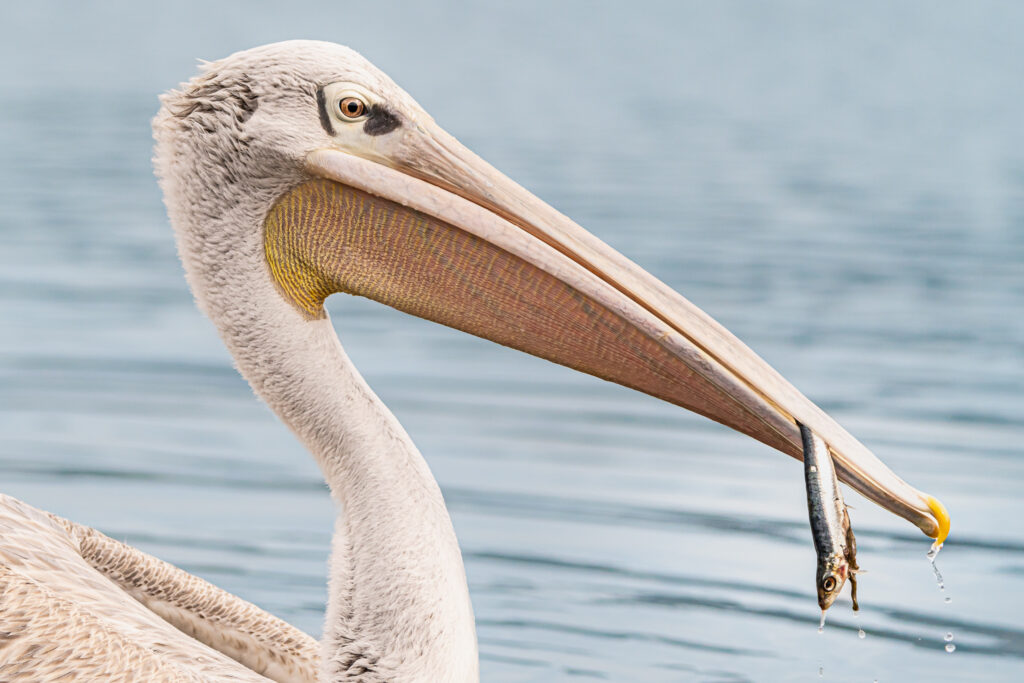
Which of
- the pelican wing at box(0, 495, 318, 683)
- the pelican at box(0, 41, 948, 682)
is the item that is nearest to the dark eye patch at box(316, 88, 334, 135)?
the pelican at box(0, 41, 948, 682)

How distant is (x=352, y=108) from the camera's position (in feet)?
11.1

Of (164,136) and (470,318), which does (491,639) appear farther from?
(164,136)

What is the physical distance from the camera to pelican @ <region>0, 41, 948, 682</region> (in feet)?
10.7

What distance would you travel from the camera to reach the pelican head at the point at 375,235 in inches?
129

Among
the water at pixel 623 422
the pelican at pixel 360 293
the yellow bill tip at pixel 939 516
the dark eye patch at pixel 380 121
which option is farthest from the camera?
the water at pixel 623 422

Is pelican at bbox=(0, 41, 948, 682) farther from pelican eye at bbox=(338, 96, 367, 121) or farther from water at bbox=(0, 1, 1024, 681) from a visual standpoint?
water at bbox=(0, 1, 1024, 681)

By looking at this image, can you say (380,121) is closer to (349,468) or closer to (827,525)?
(349,468)

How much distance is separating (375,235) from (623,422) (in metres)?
4.04

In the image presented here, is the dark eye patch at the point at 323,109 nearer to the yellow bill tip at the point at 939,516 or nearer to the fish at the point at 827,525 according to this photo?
the fish at the point at 827,525

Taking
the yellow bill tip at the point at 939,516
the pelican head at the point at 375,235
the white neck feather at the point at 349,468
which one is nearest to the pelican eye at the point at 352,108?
the pelican head at the point at 375,235

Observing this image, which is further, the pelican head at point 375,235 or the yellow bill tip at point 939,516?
the pelican head at point 375,235

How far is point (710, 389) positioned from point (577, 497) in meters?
3.04

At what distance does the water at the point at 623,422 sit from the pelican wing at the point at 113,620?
0.95m

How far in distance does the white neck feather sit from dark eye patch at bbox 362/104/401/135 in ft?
0.80
